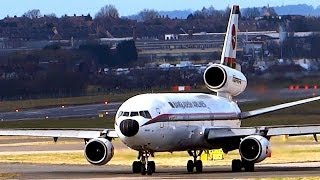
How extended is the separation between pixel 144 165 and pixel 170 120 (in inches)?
94.3

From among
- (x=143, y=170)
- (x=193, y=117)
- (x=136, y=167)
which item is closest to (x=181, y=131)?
(x=193, y=117)

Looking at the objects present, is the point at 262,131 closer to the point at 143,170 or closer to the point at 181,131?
the point at 181,131

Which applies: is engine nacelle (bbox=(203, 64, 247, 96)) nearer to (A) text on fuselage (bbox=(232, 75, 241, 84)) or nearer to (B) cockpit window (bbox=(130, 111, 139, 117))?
(A) text on fuselage (bbox=(232, 75, 241, 84))

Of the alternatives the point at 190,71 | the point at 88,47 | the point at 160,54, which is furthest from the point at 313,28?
the point at 160,54

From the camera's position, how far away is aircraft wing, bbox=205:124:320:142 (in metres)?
54.5

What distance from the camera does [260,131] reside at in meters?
55.8

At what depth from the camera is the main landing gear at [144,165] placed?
5347 cm

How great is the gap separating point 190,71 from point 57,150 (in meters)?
49.5

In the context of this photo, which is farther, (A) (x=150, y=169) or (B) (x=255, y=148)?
(B) (x=255, y=148)

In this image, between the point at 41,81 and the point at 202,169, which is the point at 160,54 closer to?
the point at 41,81

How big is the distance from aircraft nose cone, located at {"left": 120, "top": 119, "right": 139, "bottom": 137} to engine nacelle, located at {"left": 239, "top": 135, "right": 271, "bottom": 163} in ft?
17.3

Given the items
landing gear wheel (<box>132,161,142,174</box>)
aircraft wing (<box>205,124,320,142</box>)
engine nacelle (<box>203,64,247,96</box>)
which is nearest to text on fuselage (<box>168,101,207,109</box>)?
aircraft wing (<box>205,124,320,142</box>)

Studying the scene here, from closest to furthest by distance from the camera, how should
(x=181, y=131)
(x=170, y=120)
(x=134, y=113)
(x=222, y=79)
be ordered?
(x=134, y=113) → (x=170, y=120) → (x=181, y=131) → (x=222, y=79)

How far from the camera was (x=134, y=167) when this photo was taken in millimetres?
54938
